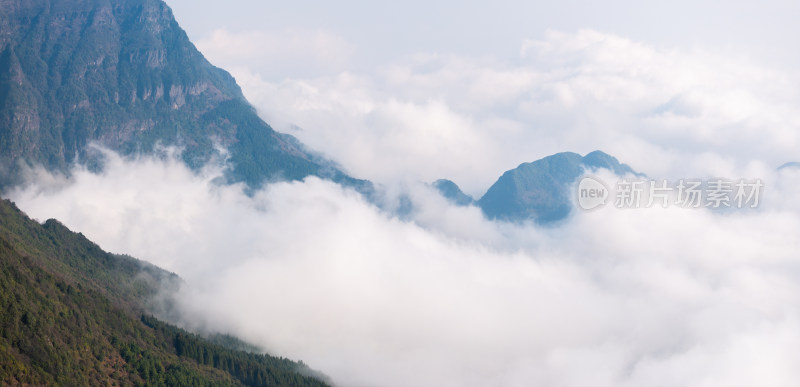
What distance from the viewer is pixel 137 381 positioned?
628ft

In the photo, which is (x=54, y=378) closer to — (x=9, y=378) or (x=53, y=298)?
(x=9, y=378)

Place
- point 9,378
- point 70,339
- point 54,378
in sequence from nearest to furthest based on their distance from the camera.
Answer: point 9,378, point 54,378, point 70,339

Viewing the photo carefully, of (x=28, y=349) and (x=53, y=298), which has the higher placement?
(x=53, y=298)

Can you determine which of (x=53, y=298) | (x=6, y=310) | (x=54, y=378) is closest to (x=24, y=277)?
(x=53, y=298)

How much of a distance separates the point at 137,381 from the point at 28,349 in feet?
114

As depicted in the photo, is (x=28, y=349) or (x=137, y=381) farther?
(x=137, y=381)

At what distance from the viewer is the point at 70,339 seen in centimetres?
18500

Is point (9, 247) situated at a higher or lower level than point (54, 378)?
higher

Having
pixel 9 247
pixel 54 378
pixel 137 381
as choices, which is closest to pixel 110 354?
pixel 137 381

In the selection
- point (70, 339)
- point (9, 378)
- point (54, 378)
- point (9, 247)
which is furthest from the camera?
point (9, 247)

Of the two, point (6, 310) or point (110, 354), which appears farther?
point (110, 354)

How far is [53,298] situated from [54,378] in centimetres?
3865

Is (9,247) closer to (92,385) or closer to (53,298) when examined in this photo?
(53,298)

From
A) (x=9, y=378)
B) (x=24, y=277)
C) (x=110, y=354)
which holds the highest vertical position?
(x=24, y=277)
